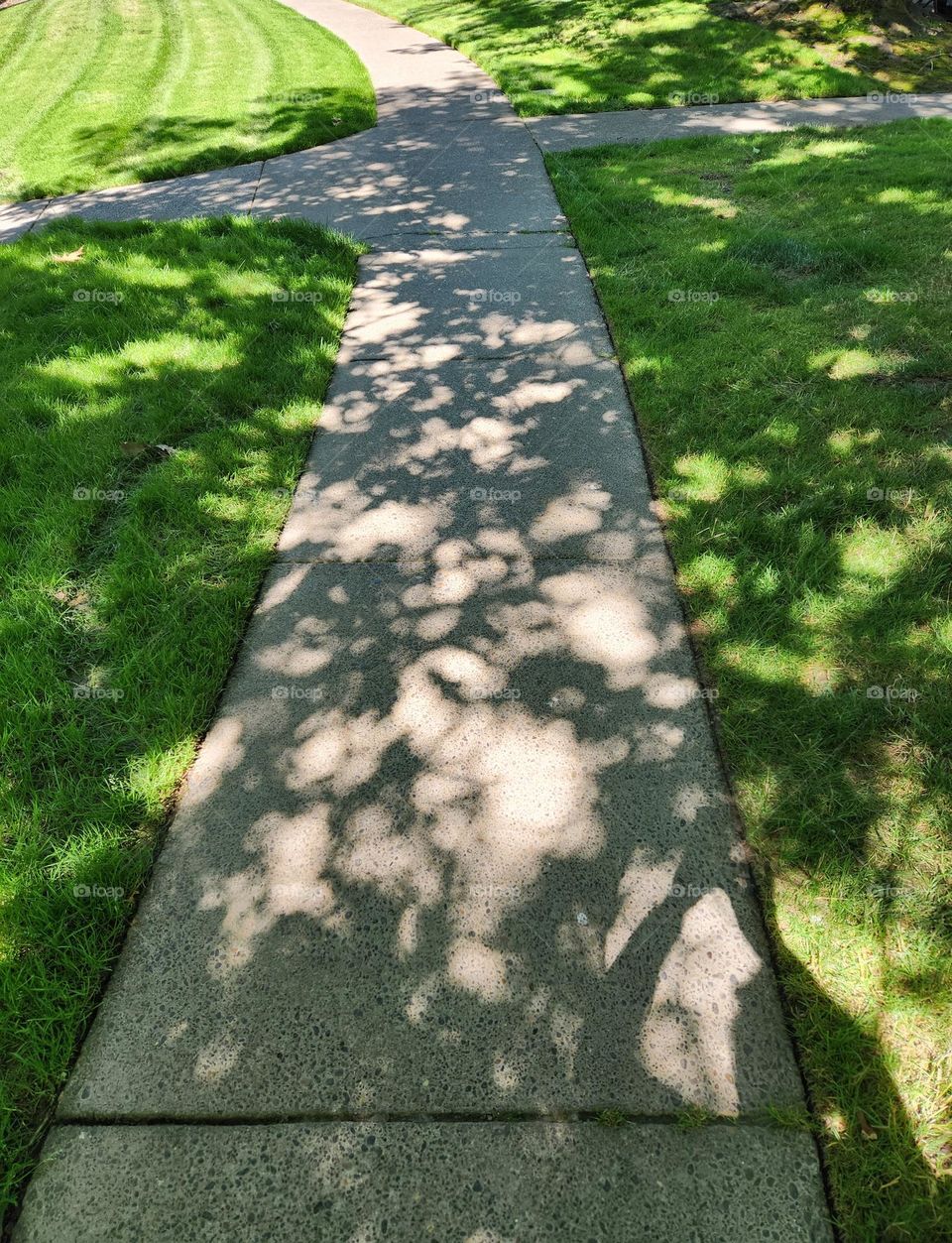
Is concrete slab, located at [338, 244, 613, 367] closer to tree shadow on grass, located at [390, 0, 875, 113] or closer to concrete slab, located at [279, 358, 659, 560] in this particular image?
concrete slab, located at [279, 358, 659, 560]

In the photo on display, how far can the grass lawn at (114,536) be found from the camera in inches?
83.9

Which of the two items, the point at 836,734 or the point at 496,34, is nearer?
the point at 836,734

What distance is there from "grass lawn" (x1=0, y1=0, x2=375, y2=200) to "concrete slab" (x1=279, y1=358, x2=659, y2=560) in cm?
603

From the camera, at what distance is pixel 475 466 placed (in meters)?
3.91

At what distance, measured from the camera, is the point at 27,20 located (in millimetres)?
15516

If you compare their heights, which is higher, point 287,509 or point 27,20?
point 27,20

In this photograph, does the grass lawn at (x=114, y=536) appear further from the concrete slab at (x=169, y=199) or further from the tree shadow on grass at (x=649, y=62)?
the tree shadow on grass at (x=649, y=62)

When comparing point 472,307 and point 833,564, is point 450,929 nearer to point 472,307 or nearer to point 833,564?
point 833,564

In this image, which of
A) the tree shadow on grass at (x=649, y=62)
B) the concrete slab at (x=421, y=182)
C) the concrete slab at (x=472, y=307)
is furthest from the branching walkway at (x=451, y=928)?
the tree shadow on grass at (x=649, y=62)

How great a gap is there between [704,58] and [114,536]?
1111 cm

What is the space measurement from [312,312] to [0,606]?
10.9 feet

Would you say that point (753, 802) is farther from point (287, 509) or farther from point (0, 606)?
point (0, 606)

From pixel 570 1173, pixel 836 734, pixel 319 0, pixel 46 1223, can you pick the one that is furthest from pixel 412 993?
pixel 319 0

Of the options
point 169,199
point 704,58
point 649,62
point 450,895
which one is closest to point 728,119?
point 704,58
